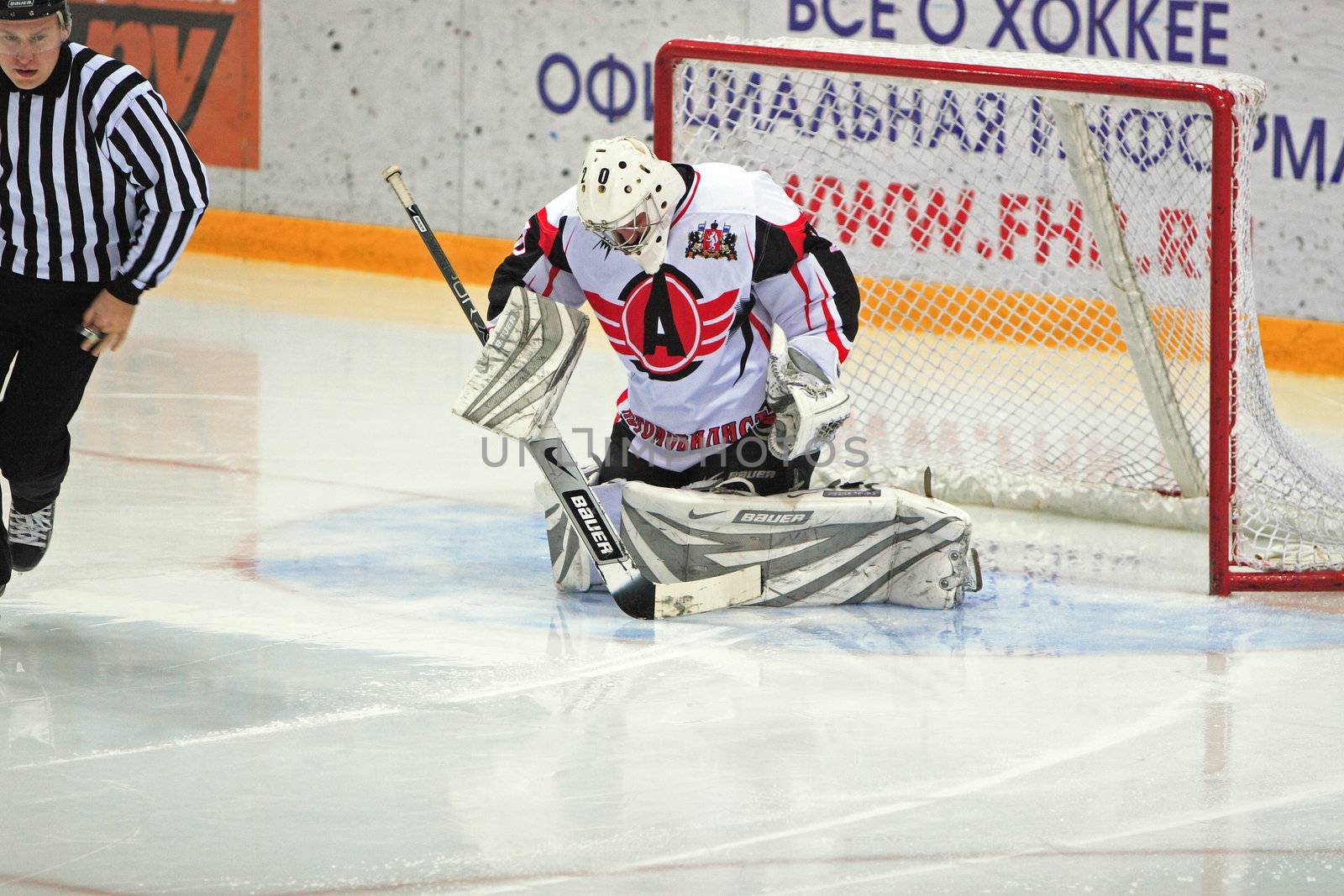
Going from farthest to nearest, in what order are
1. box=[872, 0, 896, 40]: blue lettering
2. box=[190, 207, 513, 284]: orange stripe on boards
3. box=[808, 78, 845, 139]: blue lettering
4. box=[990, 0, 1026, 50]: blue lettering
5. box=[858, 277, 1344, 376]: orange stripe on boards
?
box=[190, 207, 513, 284]: orange stripe on boards → box=[872, 0, 896, 40]: blue lettering → box=[990, 0, 1026, 50]: blue lettering → box=[808, 78, 845, 139]: blue lettering → box=[858, 277, 1344, 376]: orange stripe on boards

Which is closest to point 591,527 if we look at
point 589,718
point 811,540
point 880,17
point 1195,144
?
point 811,540

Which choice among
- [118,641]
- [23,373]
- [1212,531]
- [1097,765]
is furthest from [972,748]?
[23,373]

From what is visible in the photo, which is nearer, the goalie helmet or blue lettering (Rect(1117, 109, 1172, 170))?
the goalie helmet

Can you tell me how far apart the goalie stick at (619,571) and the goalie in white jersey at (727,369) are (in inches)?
2.1

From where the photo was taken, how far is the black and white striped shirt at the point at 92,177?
140 inches

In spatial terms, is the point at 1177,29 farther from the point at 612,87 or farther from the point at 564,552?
the point at 564,552

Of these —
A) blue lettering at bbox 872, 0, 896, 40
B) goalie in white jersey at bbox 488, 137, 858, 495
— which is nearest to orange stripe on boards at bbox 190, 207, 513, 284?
blue lettering at bbox 872, 0, 896, 40

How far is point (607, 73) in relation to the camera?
8.50 meters

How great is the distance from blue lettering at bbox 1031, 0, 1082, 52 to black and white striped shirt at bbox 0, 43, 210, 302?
4410mm

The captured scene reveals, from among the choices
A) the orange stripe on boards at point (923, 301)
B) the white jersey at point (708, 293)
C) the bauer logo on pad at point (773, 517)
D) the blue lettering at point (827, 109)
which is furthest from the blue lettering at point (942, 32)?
the bauer logo on pad at point (773, 517)

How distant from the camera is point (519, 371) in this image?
157 inches

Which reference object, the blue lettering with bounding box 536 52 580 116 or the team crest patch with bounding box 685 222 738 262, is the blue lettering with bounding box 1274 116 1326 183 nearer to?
the blue lettering with bounding box 536 52 580 116

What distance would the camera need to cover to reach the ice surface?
2678 millimetres

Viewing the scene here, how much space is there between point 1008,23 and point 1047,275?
1993 mm
